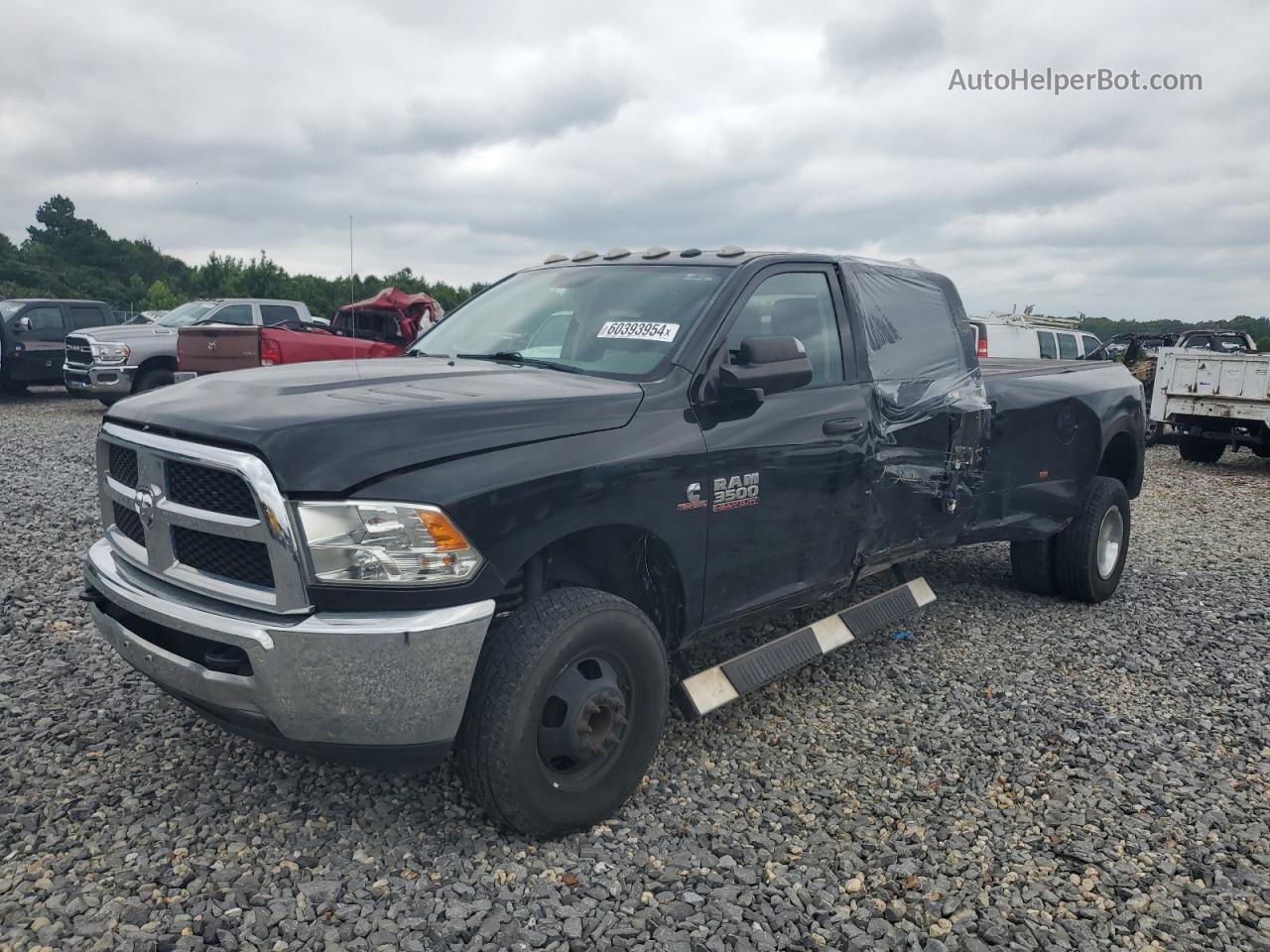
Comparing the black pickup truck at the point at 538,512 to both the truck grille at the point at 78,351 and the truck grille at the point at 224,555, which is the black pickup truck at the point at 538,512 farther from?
the truck grille at the point at 78,351

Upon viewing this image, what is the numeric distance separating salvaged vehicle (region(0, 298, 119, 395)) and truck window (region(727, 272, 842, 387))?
15717 mm

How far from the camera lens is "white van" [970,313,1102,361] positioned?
50.6 ft

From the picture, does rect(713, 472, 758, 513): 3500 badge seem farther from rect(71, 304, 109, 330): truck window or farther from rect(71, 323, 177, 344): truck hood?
rect(71, 304, 109, 330): truck window

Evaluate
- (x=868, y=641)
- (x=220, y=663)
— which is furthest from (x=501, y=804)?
(x=868, y=641)

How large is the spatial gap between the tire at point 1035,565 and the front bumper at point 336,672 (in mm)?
4238

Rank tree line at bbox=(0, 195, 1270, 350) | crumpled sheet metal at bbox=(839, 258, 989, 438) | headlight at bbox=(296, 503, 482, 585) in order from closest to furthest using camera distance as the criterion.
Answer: headlight at bbox=(296, 503, 482, 585), crumpled sheet metal at bbox=(839, 258, 989, 438), tree line at bbox=(0, 195, 1270, 350)

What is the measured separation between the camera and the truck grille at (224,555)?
2631 millimetres

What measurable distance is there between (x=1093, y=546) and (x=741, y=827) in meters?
3.56

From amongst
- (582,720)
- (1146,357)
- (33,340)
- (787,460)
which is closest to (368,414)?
(582,720)

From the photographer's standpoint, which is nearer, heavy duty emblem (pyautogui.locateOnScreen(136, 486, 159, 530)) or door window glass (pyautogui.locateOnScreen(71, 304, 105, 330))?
heavy duty emblem (pyautogui.locateOnScreen(136, 486, 159, 530))

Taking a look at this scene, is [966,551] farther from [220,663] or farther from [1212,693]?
[220,663]

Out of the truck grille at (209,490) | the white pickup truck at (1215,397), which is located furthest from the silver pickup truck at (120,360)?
the white pickup truck at (1215,397)

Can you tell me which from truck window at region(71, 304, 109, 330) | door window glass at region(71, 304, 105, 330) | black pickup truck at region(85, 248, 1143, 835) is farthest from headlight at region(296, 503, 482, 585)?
truck window at region(71, 304, 109, 330)

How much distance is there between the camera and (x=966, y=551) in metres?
7.21
